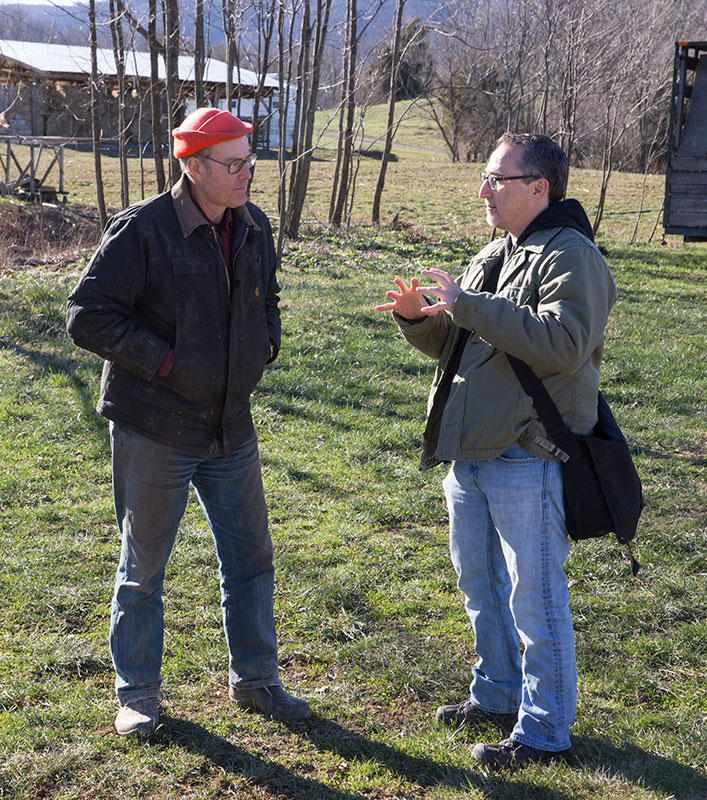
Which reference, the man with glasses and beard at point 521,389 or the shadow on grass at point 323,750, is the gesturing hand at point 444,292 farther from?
the shadow on grass at point 323,750

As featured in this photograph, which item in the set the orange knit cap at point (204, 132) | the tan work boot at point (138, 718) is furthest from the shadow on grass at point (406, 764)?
the orange knit cap at point (204, 132)

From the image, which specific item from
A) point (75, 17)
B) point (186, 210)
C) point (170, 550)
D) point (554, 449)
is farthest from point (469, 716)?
point (75, 17)

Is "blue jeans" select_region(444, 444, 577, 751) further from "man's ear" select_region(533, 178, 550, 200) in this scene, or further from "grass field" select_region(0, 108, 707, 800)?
"man's ear" select_region(533, 178, 550, 200)

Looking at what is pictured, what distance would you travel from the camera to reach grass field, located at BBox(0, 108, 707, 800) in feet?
9.78

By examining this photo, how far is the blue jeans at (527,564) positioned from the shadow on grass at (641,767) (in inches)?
7.4

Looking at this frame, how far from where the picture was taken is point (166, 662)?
365 cm

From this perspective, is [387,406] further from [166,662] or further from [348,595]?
[166,662]

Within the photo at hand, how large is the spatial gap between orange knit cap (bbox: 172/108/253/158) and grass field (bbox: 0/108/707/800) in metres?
2.12

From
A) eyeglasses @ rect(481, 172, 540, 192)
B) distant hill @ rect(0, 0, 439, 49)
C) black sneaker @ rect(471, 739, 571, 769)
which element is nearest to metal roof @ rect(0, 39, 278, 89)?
distant hill @ rect(0, 0, 439, 49)

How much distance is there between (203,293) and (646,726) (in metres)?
2.30

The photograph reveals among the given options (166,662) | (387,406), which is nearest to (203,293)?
(166,662)

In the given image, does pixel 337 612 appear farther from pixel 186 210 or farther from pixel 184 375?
pixel 186 210

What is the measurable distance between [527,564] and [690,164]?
1124 cm

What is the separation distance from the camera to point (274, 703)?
329cm
